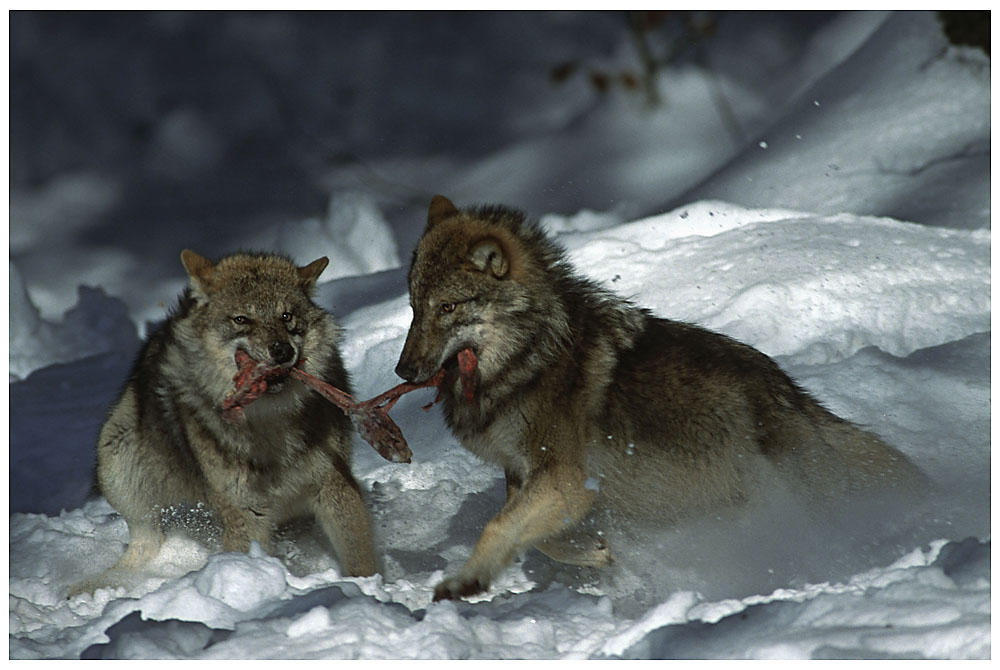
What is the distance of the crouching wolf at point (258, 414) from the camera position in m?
3.94

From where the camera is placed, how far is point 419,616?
331cm

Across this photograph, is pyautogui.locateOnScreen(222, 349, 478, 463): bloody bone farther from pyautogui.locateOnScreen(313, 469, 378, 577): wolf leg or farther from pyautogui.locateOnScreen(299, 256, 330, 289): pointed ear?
pyautogui.locateOnScreen(299, 256, 330, 289): pointed ear

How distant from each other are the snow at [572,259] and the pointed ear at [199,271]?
1.14m

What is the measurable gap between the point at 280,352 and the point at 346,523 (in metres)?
0.81

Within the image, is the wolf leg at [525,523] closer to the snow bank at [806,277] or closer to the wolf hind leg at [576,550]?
the wolf hind leg at [576,550]

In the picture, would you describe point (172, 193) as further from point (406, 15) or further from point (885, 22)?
point (885, 22)

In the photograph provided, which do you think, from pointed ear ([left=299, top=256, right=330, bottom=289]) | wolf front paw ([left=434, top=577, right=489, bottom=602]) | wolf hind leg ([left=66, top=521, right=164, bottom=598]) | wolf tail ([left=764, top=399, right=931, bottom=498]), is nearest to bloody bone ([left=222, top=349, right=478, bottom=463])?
pointed ear ([left=299, top=256, right=330, bottom=289])

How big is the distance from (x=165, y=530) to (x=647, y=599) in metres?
2.36

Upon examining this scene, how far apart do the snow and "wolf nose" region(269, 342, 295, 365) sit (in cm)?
79

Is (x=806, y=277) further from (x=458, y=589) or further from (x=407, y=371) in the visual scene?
(x=458, y=589)

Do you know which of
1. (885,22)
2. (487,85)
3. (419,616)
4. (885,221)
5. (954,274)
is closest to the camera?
(419,616)

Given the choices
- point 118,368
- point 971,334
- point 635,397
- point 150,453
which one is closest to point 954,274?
point 971,334

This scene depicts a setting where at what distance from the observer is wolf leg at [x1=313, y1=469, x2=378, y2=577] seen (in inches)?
155

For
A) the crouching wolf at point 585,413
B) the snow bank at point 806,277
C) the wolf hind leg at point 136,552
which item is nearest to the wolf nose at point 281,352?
the crouching wolf at point 585,413
